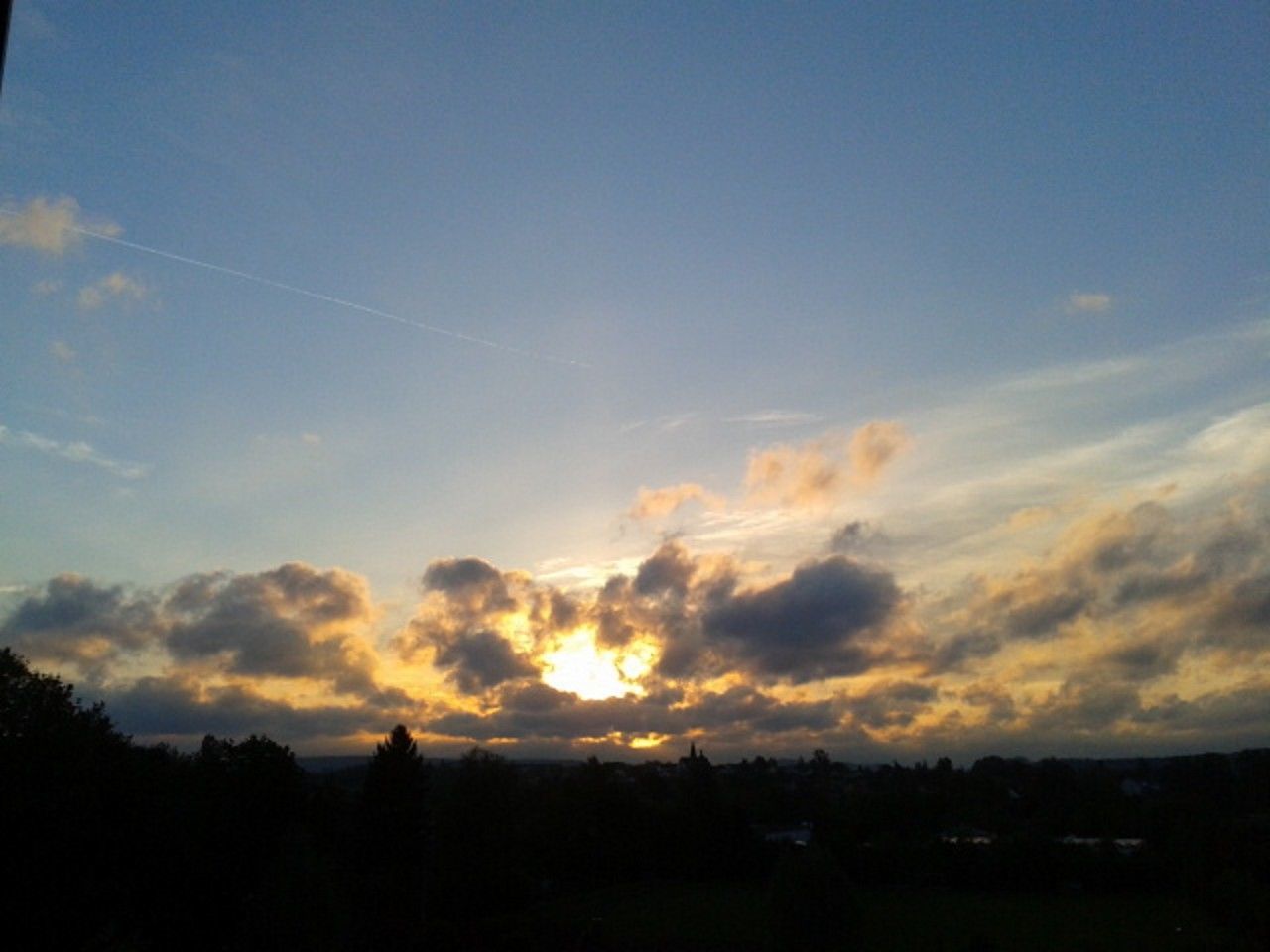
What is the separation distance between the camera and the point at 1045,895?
7375 cm

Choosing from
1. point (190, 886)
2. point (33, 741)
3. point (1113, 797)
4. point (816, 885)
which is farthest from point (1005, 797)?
point (33, 741)

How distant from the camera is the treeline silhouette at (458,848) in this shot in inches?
1326

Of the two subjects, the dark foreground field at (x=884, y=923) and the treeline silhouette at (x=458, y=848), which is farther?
the dark foreground field at (x=884, y=923)

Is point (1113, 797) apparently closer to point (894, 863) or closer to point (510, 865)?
point (894, 863)

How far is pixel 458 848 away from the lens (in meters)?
66.2

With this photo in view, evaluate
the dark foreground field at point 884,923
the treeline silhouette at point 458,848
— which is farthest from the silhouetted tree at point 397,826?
the dark foreground field at point 884,923

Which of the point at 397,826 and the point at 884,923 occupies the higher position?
the point at 397,826

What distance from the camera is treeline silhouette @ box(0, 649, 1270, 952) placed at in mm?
33688

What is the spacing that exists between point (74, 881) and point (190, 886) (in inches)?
356

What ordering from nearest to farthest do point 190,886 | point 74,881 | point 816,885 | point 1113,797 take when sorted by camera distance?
point 74,881, point 190,886, point 816,885, point 1113,797

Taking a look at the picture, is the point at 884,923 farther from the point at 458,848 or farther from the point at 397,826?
the point at 397,826

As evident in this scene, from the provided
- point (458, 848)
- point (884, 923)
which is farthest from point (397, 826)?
point (884, 923)

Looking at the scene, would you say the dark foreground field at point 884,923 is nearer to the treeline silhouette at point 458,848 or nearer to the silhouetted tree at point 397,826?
the treeline silhouette at point 458,848

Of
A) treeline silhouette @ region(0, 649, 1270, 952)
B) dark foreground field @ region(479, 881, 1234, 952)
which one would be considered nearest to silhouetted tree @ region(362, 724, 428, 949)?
treeline silhouette @ region(0, 649, 1270, 952)
